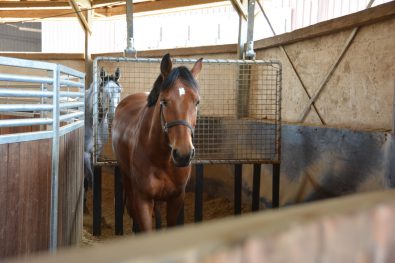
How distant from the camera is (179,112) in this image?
7.98 feet

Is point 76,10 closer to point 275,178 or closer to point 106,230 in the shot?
point 106,230

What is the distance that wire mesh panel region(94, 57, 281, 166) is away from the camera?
160 inches

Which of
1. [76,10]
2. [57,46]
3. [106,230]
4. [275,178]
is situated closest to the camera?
[275,178]

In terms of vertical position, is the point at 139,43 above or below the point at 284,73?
above

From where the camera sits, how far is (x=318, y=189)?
3551mm

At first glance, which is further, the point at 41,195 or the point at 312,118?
the point at 312,118

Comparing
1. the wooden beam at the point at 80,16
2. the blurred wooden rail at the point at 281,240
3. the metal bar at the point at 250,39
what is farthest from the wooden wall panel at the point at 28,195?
the wooden beam at the point at 80,16

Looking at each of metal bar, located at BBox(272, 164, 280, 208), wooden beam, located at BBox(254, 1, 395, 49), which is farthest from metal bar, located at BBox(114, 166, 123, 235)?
wooden beam, located at BBox(254, 1, 395, 49)

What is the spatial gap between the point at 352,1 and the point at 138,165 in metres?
3.41

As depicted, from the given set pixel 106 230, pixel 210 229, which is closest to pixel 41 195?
pixel 210 229

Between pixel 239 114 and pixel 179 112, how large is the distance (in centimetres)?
321

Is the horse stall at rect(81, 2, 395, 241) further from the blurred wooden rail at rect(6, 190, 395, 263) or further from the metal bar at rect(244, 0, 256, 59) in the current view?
the blurred wooden rail at rect(6, 190, 395, 263)

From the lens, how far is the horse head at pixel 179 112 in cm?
236

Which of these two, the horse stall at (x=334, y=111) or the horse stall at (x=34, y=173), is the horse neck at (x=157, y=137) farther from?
the horse stall at (x=334, y=111)
